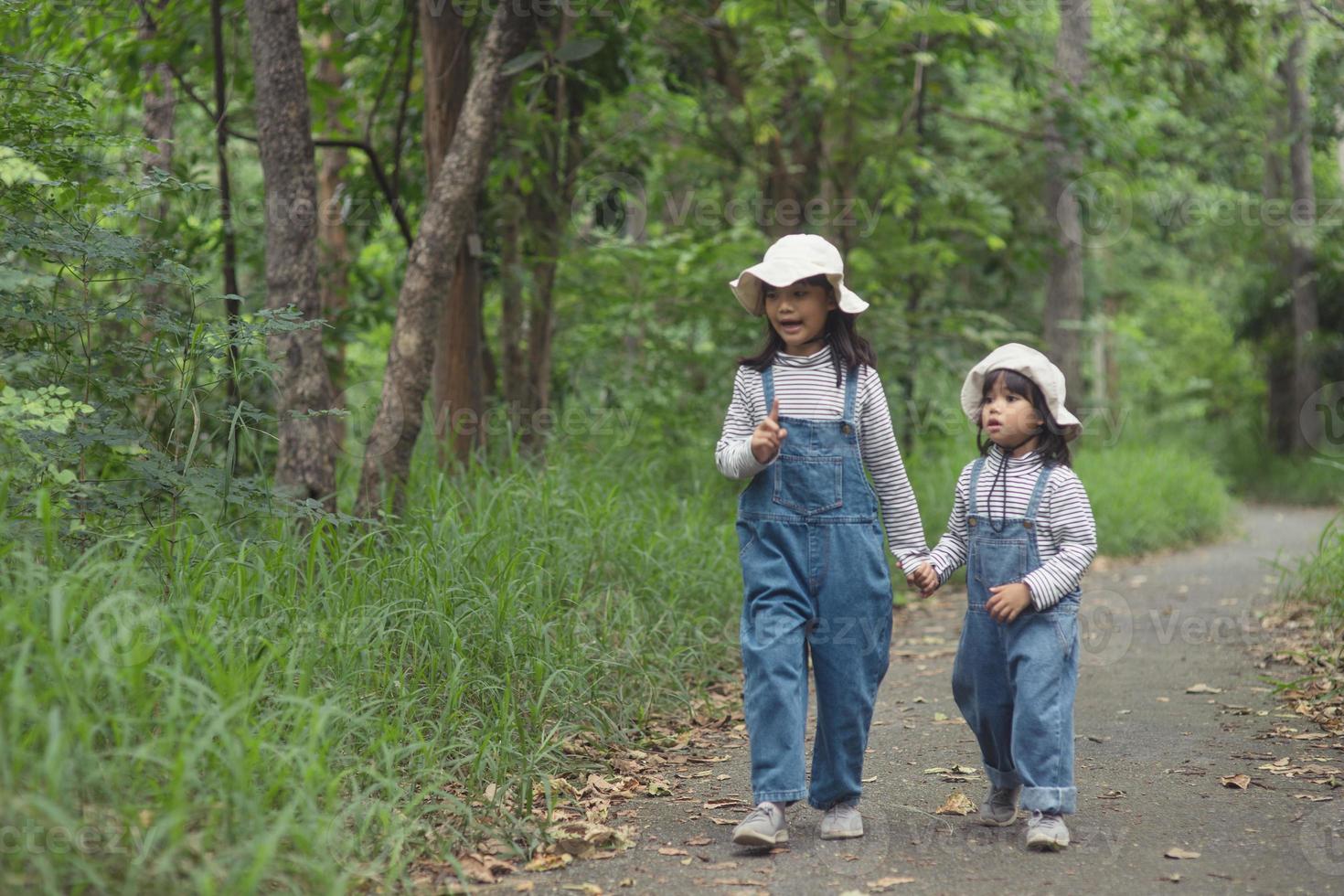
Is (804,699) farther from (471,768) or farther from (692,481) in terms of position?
(692,481)

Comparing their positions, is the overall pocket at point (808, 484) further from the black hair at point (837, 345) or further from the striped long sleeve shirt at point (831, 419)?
the black hair at point (837, 345)

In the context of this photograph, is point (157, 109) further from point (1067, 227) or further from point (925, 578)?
point (1067, 227)

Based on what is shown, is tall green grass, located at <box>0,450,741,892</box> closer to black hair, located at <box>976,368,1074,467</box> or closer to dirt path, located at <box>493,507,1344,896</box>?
dirt path, located at <box>493,507,1344,896</box>

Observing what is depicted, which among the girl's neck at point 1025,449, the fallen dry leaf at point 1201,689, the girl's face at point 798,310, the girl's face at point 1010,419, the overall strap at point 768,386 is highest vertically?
the girl's face at point 798,310

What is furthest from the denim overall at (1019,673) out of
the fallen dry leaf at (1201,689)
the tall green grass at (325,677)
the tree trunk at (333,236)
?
the tree trunk at (333,236)

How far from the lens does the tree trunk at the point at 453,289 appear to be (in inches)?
263

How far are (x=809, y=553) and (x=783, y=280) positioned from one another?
0.84 meters

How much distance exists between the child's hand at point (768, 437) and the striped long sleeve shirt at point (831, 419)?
16cm

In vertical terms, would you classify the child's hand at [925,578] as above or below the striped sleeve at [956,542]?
below

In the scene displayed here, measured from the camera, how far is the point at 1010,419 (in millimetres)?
3816

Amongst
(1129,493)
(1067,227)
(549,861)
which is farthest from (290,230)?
(1067,227)

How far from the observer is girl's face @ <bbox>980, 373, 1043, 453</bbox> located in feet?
12.5

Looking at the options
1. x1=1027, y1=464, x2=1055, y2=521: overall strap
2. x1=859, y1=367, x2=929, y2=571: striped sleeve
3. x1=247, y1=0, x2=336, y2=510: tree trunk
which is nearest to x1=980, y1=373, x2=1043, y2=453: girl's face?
x1=1027, y1=464, x2=1055, y2=521: overall strap

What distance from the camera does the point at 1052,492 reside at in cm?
376
